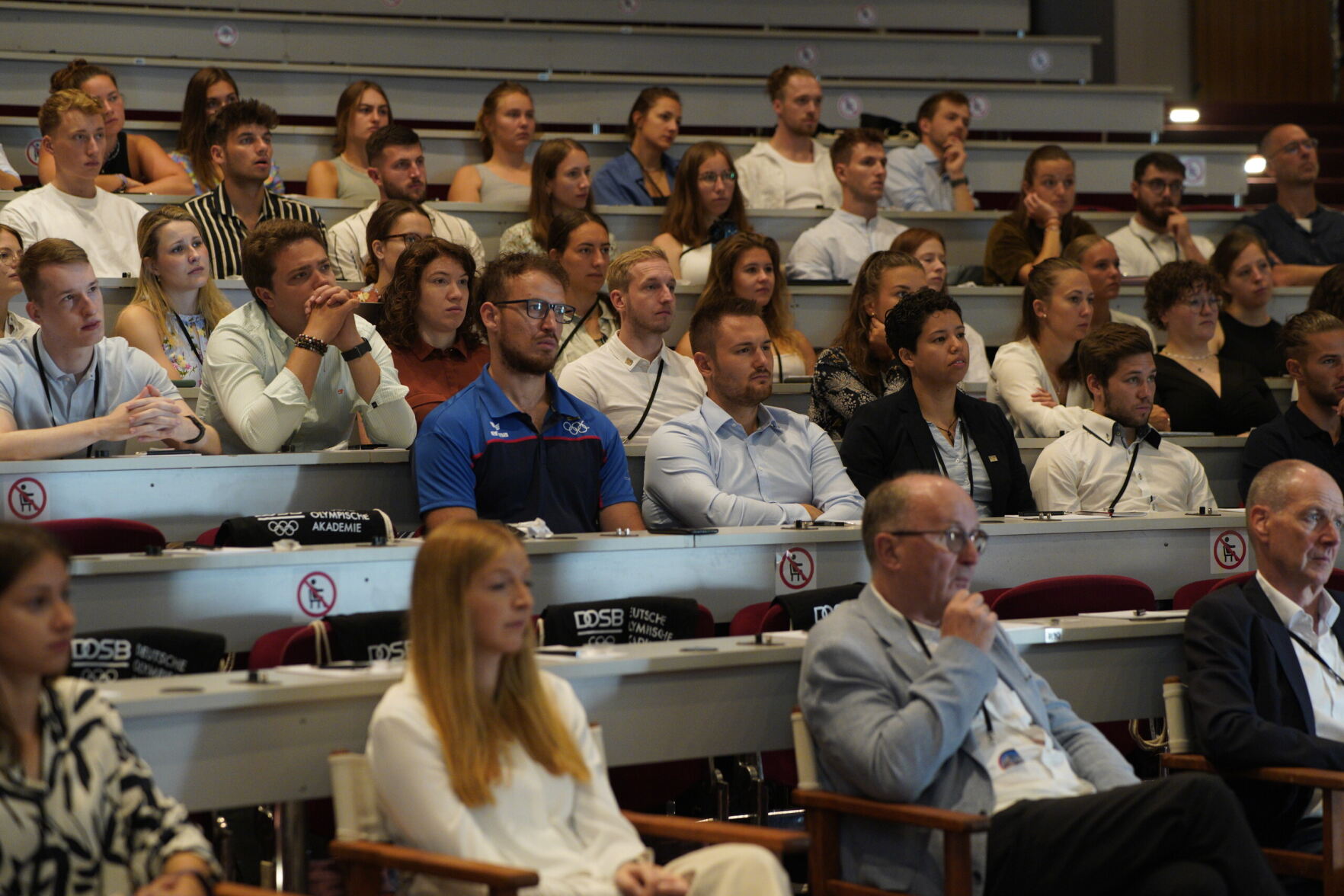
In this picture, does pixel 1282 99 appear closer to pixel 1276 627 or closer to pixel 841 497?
pixel 841 497

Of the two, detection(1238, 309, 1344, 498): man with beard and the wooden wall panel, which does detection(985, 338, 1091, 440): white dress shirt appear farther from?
the wooden wall panel

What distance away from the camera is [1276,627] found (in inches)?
112

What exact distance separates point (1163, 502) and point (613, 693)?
2318mm

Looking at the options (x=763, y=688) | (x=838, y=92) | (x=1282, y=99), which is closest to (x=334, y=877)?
(x=763, y=688)

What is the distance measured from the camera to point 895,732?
7.61ft

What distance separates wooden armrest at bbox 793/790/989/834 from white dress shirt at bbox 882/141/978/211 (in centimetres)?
458

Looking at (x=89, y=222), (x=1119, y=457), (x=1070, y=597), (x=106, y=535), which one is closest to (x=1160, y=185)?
(x=1119, y=457)

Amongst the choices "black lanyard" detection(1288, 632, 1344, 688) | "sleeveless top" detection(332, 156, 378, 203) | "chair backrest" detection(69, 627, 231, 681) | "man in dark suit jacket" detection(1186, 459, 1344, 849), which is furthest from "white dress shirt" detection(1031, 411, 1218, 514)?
"sleeveless top" detection(332, 156, 378, 203)

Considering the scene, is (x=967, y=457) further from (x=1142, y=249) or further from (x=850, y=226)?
(x=1142, y=249)

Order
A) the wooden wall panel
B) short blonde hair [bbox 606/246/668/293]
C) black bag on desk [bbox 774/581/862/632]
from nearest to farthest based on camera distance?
1. black bag on desk [bbox 774/581/862/632]
2. short blonde hair [bbox 606/246/668/293]
3. the wooden wall panel

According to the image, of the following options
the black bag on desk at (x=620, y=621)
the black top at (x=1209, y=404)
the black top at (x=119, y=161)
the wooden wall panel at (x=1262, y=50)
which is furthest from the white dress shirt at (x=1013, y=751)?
the wooden wall panel at (x=1262, y=50)

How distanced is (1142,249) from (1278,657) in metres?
3.84

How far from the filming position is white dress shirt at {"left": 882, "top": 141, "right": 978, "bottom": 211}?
6699 millimetres

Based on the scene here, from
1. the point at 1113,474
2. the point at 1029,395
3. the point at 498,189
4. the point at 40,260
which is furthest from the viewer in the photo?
the point at 498,189
